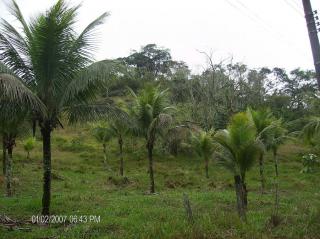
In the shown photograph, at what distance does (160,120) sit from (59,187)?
22.4ft

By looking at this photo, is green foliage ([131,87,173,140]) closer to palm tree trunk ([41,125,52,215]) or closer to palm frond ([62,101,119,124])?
palm frond ([62,101,119,124])

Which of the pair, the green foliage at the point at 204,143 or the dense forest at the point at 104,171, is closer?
the dense forest at the point at 104,171

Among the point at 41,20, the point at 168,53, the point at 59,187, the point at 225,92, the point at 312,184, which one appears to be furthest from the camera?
the point at 168,53

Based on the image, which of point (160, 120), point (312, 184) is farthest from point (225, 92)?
point (160, 120)

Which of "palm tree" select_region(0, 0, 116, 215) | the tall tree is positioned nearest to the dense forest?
"palm tree" select_region(0, 0, 116, 215)

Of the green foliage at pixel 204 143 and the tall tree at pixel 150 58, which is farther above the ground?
the tall tree at pixel 150 58

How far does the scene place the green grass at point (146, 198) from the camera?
35.1ft

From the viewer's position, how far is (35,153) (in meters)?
36.2

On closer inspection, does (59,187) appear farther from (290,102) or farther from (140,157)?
(290,102)

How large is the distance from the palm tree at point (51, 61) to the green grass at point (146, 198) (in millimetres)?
2759

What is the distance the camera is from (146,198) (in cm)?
1833

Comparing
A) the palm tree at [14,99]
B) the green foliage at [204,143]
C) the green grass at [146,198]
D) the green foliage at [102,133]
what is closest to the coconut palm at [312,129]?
the green grass at [146,198]

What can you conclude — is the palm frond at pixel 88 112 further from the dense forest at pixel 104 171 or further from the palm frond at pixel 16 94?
the palm frond at pixel 16 94

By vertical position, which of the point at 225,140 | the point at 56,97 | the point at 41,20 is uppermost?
the point at 41,20
